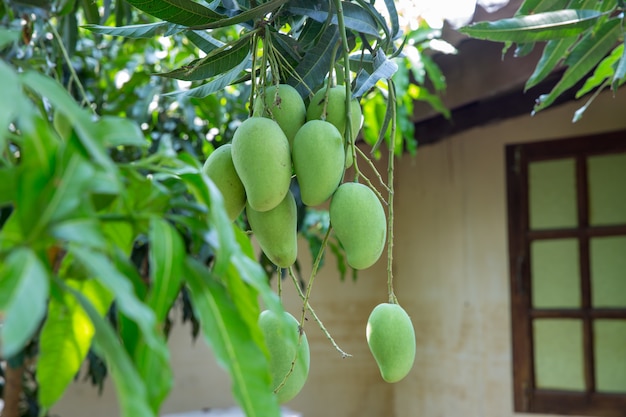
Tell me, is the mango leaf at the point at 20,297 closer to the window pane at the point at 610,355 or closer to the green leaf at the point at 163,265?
the green leaf at the point at 163,265

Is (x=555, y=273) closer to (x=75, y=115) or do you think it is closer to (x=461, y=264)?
(x=461, y=264)

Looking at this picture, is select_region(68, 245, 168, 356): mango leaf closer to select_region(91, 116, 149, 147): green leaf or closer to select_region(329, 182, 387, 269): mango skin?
select_region(91, 116, 149, 147): green leaf

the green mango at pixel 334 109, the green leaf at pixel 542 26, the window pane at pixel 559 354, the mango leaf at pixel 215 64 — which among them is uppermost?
the green leaf at pixel 542 26

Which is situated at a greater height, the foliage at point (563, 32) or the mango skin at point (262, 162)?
the foliage at point (563, 32)

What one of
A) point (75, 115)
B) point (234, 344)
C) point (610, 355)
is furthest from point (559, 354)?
point (75, 115)

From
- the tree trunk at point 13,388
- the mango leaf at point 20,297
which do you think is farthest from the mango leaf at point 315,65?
the tree trunk at point 13,388

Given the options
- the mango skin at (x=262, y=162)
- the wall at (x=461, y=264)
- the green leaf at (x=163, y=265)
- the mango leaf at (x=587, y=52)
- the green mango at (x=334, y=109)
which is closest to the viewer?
the green leaf at (x=163, y=265)

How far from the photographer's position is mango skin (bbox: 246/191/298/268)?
2.39ft

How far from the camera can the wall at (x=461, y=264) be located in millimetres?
3135

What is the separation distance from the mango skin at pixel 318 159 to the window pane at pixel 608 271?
2373 millimetres

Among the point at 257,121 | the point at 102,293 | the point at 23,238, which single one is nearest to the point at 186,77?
the point at 257,121

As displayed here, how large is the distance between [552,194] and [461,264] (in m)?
0.49

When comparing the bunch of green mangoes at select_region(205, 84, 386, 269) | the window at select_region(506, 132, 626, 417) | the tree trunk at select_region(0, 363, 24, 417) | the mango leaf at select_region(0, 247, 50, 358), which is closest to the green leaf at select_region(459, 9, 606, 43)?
the bunch of green mangoes at select_region(205, 84, 386, 269)

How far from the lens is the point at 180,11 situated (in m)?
0.84
